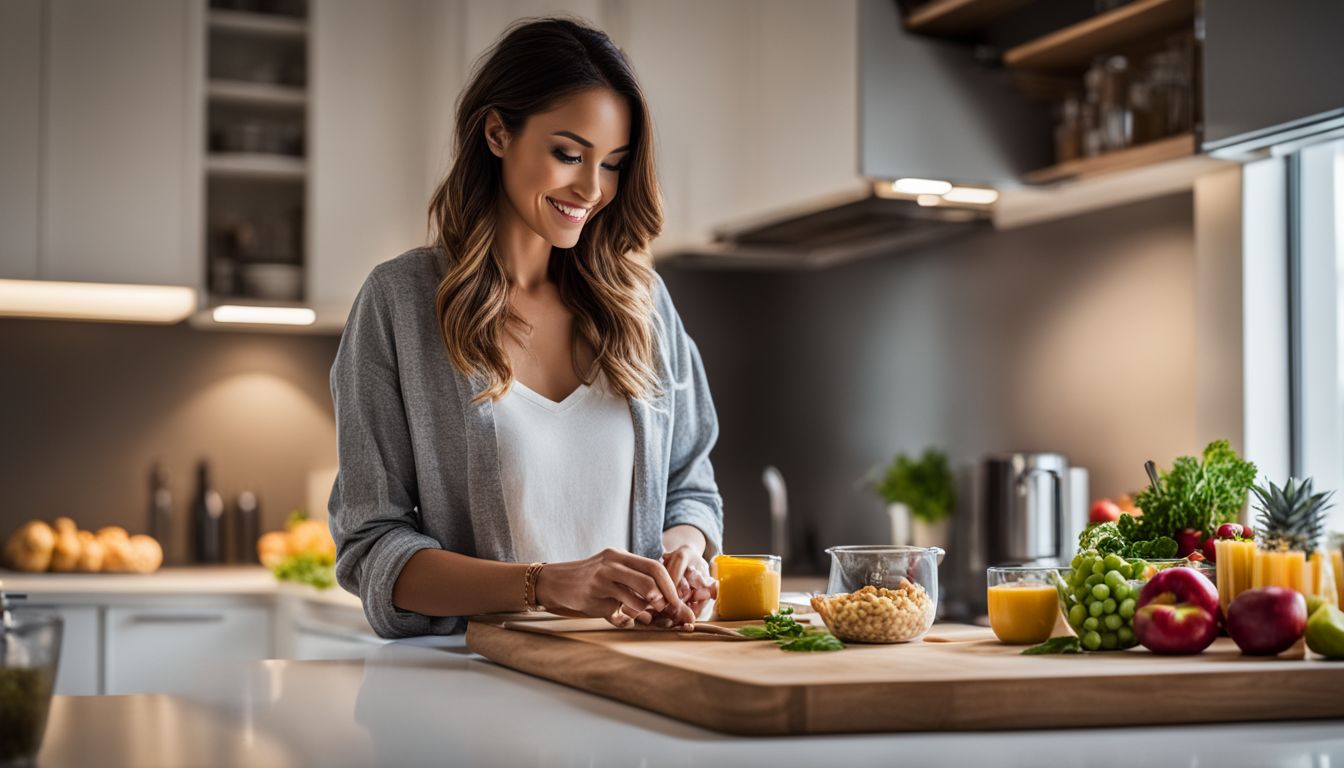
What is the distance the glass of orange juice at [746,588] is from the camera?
5.10 ft

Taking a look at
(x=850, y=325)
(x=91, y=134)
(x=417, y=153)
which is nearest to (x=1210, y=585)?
(x=850, y=325)

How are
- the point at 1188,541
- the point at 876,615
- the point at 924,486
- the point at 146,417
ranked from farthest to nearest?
1. the point at 146,417
2. the point at 924,486
3. the point at 1188,541
4. the point at 876,615

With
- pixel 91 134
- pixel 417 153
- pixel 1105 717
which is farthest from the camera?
pixel 417 153

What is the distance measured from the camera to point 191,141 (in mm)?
3791

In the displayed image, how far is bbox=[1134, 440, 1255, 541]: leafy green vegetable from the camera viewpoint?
161 cm

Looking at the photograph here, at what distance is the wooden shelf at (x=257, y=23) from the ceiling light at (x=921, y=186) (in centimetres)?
196

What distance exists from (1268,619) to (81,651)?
3.00 meters

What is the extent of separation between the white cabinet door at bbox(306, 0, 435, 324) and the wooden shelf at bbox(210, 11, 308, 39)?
0.46 feet

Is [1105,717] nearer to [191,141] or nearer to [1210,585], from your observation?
[1210,585]

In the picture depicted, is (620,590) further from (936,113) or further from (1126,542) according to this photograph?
(936,113)

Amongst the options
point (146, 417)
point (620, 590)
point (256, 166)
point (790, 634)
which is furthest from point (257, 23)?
point (790, 634)

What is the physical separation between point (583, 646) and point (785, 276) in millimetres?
3287

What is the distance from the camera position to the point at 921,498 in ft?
11.5

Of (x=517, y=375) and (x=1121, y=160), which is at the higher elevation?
(x=1121, y=160)
